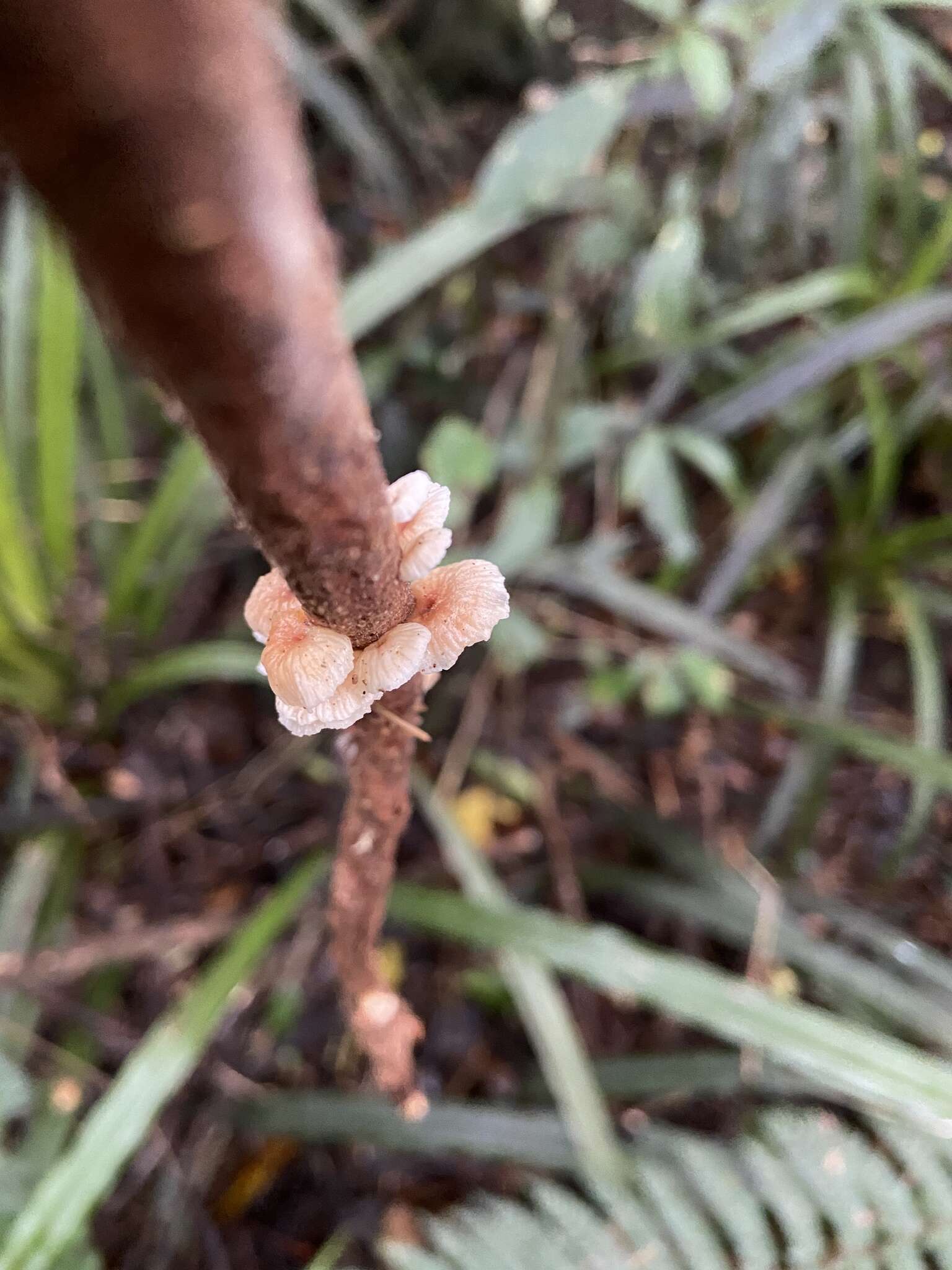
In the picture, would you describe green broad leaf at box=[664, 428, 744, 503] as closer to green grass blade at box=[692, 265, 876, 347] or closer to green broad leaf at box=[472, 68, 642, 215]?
green grass blade at box=[692, 265, 876, 347]

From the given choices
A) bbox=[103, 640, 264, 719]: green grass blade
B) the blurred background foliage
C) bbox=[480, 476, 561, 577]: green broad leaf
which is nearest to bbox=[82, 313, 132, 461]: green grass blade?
the blurred background foliage

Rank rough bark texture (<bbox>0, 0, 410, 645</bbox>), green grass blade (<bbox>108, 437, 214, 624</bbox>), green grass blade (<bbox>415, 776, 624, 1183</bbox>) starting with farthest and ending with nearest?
green grass blade (<bbox>108, 437, 214, 624</bbox>) → green grass blade (<bbox>415, 776, 624, 1183</bbox>) → rough bark texture (<bbox>0, 0, 410, 645</bbox>)

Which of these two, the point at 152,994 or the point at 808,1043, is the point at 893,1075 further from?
the point at 152,994

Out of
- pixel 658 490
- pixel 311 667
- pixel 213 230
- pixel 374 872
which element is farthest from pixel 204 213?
pixel 658 490

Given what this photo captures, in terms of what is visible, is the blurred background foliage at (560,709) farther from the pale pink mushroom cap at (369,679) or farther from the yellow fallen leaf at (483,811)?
the pale pink mushroom cap at (369,679)

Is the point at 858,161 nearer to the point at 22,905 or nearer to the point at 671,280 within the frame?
the point at 671,280
